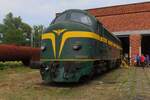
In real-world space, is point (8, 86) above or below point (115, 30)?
below

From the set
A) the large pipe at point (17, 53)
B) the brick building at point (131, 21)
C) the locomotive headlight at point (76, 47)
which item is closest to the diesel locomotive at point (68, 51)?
the locomotive headlight at point (76, 47)

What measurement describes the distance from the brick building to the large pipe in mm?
11934

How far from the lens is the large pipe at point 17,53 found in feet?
80.4

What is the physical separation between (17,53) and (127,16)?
51.8 feet

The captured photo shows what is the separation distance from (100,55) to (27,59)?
13398 mm

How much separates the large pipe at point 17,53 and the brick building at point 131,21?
1193 centimetres

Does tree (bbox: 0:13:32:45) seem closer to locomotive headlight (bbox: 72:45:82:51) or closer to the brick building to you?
the brick building

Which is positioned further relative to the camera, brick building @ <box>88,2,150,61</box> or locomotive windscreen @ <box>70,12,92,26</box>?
brick building @ <box>88,2,150,61</box>

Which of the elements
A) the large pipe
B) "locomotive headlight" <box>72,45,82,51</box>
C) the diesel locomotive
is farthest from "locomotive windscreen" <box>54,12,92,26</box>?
the large pipe

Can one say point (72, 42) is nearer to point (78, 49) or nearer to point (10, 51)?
point (78, 49)

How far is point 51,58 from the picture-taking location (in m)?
13.2

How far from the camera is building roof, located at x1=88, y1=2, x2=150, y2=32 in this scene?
121ft

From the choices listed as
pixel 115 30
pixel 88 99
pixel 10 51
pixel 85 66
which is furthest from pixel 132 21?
pixel 88 99

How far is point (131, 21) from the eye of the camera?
37.5 metres
